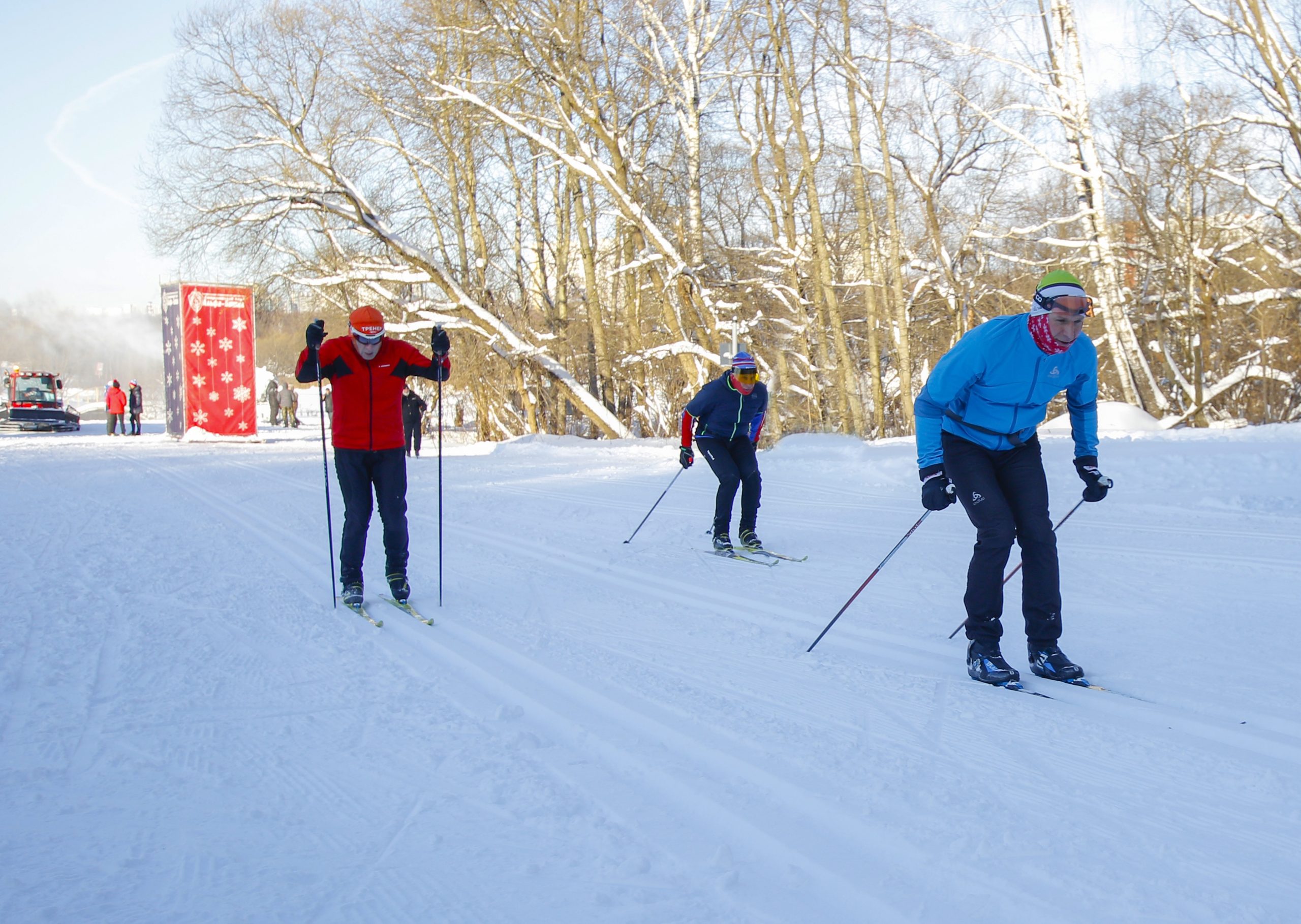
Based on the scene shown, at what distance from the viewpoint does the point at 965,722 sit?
340cm

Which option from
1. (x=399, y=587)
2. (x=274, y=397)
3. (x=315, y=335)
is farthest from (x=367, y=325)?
(x=274, y=397)

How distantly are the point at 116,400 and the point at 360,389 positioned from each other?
2637 centimetres

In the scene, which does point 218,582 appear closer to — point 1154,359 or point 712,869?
point 712,869

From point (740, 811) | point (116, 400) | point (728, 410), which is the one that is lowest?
point (740, 811)

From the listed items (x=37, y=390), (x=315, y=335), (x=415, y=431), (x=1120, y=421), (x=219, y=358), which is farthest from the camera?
(x=37, y=390)

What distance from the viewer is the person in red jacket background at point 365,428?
17.5 ft

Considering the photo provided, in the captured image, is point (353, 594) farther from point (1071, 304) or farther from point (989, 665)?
point (1071, 304)

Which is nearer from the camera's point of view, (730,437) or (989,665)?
(989,665)

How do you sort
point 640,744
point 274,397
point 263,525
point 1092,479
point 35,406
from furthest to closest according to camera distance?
1. point 274,397
2. point 35,406
3. point 263,525
4. point 1092,479
5. point 640,744

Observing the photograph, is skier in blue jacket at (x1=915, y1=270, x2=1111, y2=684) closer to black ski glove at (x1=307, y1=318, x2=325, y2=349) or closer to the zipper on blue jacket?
the zipper on blue jacket

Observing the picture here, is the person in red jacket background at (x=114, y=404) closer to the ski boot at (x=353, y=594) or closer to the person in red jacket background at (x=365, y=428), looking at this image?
the person in red jacket background at (x=365, y=428)

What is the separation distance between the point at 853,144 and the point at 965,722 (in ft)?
52.7

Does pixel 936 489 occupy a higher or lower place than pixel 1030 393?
lower

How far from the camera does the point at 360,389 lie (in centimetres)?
536
